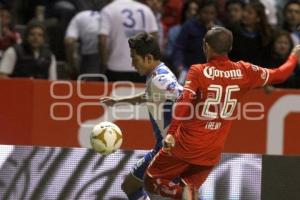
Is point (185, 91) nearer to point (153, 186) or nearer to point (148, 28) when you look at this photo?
point (153, 186)

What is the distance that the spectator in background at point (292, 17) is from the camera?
1468 centimetres

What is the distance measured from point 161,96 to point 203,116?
1.73ft

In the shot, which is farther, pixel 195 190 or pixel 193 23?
pixel 193 23

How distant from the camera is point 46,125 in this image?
13.5 meters

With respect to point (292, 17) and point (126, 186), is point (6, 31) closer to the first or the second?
point (292, 17)

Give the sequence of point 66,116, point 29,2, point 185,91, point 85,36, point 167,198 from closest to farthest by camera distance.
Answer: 1. point 185,91
2. point 167,198
3. point 66,116
4. point 85,36
5. point 29,2

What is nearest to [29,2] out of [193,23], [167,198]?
[193,23]

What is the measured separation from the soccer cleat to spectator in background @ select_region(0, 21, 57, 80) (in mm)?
4795

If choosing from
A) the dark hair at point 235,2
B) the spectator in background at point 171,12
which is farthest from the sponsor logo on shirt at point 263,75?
the spectator in background at point 171,12

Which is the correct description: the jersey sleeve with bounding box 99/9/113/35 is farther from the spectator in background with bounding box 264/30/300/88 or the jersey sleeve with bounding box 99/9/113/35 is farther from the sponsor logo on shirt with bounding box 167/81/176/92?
the sponsor logo on shirt with bounding box 167/81/176/92

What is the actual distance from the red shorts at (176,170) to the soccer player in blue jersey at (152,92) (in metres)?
0.32

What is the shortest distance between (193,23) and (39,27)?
2.02 metres

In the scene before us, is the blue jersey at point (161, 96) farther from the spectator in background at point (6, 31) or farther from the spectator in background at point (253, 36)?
the spectator in background at point (6, 31)

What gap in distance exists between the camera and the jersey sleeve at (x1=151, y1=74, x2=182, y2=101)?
9.46 metres
